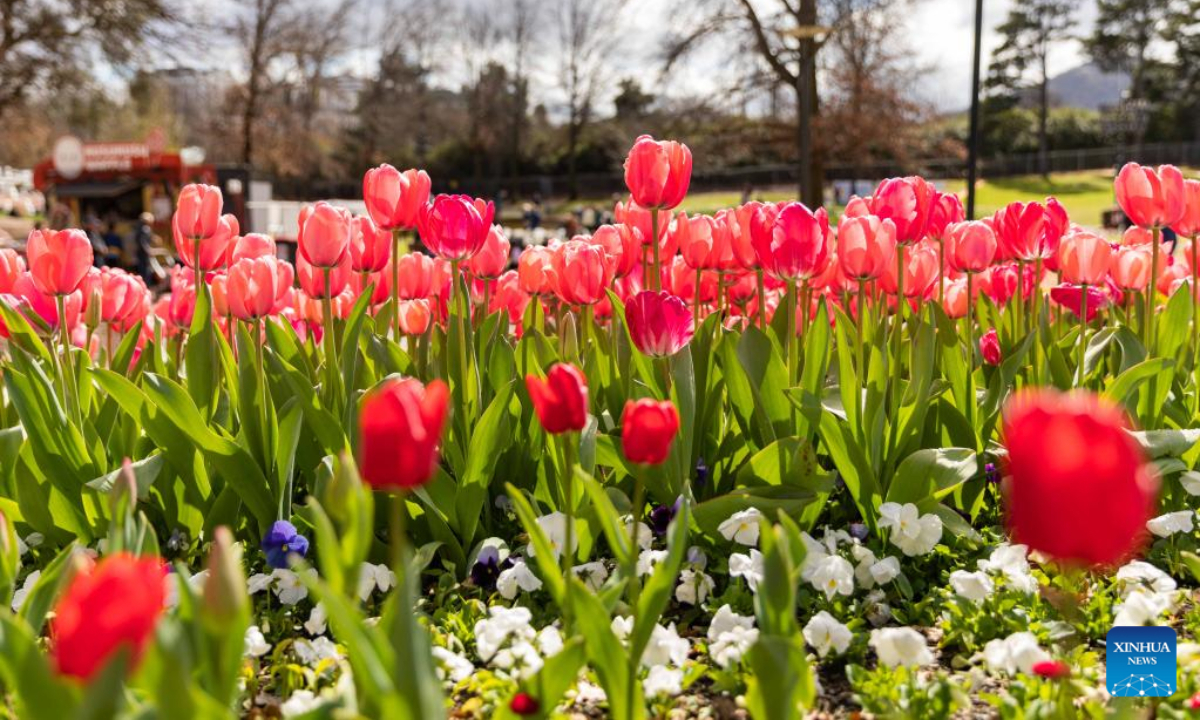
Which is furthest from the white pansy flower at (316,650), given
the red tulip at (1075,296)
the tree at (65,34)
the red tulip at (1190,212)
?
the tree at (65,34)

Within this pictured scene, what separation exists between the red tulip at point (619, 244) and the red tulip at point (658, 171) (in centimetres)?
30

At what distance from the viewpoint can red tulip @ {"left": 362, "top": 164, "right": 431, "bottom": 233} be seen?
261cm

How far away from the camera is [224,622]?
1.12m

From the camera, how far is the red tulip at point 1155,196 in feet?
9.50

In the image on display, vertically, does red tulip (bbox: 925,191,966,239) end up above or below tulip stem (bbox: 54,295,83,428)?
above

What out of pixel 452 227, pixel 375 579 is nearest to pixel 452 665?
pixel 375 579

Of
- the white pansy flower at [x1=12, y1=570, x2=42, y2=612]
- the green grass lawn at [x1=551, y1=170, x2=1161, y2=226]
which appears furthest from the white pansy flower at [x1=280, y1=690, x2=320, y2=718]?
the green grass lawn at [x1=551, y1=170, x2=1161, y2=226]

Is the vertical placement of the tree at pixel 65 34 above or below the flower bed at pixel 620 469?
above

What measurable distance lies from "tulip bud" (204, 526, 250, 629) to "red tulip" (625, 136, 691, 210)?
170cm

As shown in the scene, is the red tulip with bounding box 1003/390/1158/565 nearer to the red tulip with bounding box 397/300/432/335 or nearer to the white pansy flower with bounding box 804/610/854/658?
the white pansy flower with bounding box 804/610/854/658

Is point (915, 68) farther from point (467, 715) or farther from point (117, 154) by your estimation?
point (467, 715)

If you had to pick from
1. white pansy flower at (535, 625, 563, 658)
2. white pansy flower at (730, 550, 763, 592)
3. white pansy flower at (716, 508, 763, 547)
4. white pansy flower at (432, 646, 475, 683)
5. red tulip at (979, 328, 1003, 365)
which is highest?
red tulip at (979, 328, 1003, 365)

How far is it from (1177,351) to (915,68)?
3172 cm

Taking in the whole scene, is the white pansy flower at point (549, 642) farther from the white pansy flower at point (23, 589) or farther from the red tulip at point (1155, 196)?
the red tulip at point (1155, 196)
